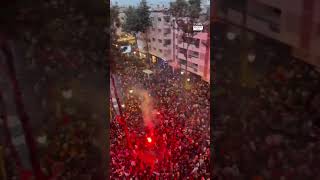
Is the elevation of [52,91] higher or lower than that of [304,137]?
higher

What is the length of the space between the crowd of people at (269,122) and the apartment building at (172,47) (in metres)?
0.11

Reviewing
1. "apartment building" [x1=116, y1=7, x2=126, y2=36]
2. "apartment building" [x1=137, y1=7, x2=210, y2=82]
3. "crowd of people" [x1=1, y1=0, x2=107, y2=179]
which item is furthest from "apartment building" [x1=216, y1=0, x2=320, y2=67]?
"crowd of people" [x1=1, y1=0, x2=107, y2=179]

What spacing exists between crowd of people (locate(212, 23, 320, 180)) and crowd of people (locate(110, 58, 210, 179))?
108 mm

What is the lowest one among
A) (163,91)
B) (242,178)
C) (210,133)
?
(242,178)

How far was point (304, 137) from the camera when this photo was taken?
235cm

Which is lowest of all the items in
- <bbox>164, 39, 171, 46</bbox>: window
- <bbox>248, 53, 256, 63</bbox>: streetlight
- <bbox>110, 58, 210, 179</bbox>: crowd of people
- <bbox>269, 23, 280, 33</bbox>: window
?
<bbox>110, 58, 210, 179</bbox>: crowd of people

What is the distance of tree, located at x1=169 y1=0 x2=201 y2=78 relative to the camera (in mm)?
2424

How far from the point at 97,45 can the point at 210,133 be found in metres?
0.75

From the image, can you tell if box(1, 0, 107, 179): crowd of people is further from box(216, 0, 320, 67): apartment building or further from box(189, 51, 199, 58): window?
box(216, 0, 320, 67): apartment building

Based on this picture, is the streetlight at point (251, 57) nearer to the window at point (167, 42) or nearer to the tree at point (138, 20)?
the window at point (167, 42)

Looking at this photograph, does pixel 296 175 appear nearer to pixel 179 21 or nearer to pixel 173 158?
pixel 173 158

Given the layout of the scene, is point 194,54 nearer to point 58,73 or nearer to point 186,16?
point 186,16

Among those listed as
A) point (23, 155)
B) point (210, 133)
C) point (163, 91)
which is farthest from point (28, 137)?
point (210, 133)

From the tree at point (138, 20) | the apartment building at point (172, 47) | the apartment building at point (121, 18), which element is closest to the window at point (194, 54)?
the apartment building at point (172, 47)
